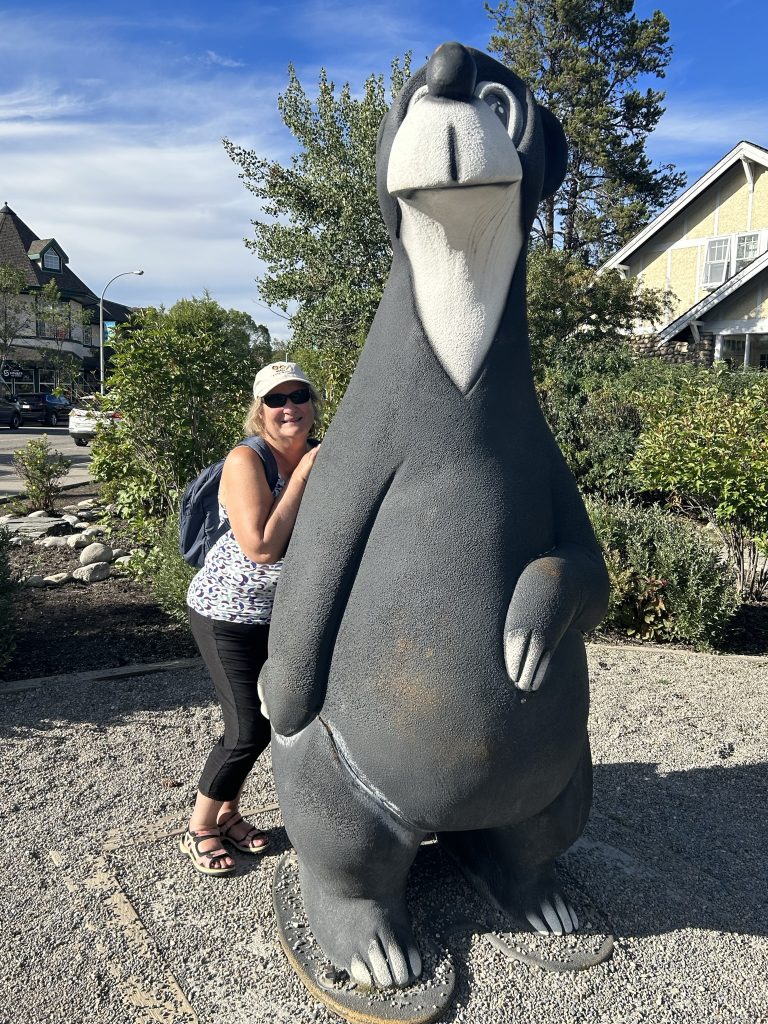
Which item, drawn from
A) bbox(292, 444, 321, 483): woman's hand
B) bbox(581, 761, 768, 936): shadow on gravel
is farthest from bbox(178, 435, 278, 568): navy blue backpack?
bbox(581, 761, 768, 936): shadow on gravel

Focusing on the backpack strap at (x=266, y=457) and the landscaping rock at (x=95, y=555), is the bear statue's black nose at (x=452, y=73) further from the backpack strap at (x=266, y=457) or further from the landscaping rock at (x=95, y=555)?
the landscaping rock at (x=95, y=555)

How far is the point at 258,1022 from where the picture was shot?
86.7 inches

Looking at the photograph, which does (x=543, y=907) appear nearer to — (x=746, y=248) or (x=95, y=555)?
(x=95, y=555)

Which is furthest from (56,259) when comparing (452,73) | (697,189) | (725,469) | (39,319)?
(452,73)

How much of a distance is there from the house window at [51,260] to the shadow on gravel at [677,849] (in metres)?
46.7

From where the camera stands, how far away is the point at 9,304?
111 feet

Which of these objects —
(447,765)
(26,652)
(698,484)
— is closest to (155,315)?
(26,652)

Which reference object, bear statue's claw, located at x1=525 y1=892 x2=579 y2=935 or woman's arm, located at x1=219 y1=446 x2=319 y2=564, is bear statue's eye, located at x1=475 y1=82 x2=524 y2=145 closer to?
woman's arm, located at x1=219 y1=446 x2=319 y2=564

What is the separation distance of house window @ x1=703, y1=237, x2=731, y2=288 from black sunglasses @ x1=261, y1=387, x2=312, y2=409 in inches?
823

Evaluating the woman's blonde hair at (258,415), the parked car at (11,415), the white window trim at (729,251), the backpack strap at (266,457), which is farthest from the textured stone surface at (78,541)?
the parked car at (11,415)

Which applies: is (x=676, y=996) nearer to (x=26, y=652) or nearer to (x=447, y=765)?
(x=447, y=765)

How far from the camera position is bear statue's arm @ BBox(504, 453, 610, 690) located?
206 centimetres

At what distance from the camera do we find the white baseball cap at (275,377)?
267 cm

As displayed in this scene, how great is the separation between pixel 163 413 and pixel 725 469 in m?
4.70
